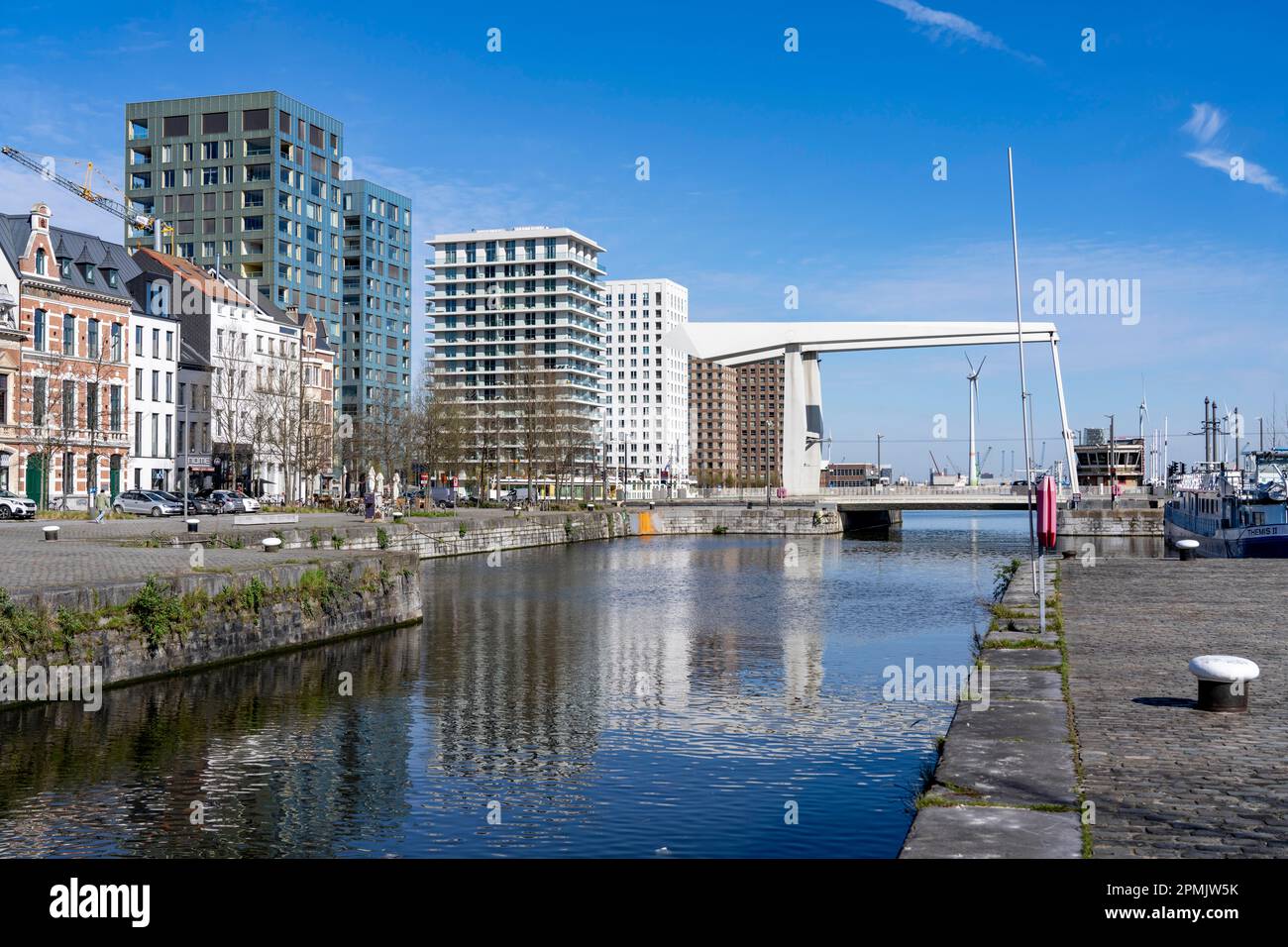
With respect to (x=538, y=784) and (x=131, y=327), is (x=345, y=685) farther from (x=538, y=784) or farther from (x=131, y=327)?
(x=131, y=327)

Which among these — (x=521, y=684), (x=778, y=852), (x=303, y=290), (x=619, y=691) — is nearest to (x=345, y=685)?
(x=521, y=684)

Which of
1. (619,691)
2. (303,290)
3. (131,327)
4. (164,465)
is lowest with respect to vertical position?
(619,691)

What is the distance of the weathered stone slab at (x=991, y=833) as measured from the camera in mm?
8766

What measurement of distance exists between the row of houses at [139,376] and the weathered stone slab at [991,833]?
5650 centimetres

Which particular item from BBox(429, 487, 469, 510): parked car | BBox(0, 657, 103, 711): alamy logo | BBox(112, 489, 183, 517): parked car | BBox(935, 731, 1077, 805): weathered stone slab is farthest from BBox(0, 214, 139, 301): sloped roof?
BBox(935, 731, 1077, 805): weathered stone slab

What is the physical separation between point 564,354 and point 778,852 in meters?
172

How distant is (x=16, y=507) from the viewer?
178 ft

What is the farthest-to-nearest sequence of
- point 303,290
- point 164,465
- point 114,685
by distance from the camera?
point 303,290 < point 164,465 < point 114,685

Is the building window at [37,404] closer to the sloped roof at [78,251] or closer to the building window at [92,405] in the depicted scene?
the building window at [92,405]

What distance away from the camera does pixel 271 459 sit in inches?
3423

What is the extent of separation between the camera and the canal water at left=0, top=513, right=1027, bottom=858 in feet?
43.7
